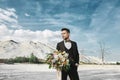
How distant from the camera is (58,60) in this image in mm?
7879

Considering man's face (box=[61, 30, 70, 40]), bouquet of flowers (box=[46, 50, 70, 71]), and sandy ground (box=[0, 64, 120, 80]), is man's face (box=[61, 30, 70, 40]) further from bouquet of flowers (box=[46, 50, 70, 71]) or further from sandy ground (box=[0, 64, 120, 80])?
sandy ground (box=[0, 64, 120, 80])

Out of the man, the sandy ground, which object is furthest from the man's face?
the sandy ground

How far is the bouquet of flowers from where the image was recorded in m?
7.63

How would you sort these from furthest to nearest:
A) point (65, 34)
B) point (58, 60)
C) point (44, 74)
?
point (44, 74), point (58, 60), point (65, 34)

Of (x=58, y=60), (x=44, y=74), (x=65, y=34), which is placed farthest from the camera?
(x=44, y=74)

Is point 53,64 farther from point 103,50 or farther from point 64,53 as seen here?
point 103,50

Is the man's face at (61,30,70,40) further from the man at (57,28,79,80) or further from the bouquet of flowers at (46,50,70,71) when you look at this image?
the bouquet of flowers at (46,50,70,71)

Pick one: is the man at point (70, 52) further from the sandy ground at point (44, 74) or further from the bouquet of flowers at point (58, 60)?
the sandy ground at point (44, 74)

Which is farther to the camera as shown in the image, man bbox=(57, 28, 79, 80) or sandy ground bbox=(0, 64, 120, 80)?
sandy ground bbox=(0, 64, 120, 80)

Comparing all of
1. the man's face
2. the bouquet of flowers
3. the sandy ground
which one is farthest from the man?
the sandy ground

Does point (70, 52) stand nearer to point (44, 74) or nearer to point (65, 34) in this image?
point (65, 34)

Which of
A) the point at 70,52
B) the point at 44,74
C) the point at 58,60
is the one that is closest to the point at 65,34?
the point at 70,52

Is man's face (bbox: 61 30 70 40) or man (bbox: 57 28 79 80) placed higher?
man's face (bbox: 61 30 70 40)

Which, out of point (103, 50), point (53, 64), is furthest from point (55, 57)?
point (103, 50)
